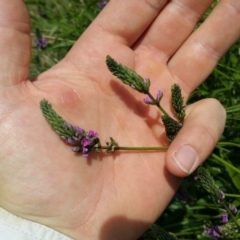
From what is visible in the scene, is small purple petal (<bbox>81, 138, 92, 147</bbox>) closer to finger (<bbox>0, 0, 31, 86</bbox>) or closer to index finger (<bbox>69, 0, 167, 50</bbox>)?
finger (<bbox>0, 0, 31, 86</bbox>)

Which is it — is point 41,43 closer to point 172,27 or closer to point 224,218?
point 172,27

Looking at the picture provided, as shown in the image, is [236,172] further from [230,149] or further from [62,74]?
[62,74]

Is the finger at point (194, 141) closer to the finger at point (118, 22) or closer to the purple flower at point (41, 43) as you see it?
the finger at point (118, 22)

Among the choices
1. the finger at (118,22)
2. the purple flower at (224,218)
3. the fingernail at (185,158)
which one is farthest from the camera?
the finger at (118,22)

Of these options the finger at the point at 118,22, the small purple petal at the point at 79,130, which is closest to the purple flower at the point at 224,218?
the small purple petal at the point at 79,130

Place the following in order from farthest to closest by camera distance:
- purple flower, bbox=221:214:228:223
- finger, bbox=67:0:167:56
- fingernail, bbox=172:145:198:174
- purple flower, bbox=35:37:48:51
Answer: purple flower, bbox=35:37:48:51 < finger, bbox=67:0:167:56 < purple flower, bbox=221:214:228:223 < fingernail, bbox=172:145:198:174

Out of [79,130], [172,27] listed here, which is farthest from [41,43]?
[79,130]

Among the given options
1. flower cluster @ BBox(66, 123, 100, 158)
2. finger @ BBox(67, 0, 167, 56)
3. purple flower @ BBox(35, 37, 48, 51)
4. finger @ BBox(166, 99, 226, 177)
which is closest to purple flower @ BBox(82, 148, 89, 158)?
flower cluster @ BBox(66, 123, 100, 158)
